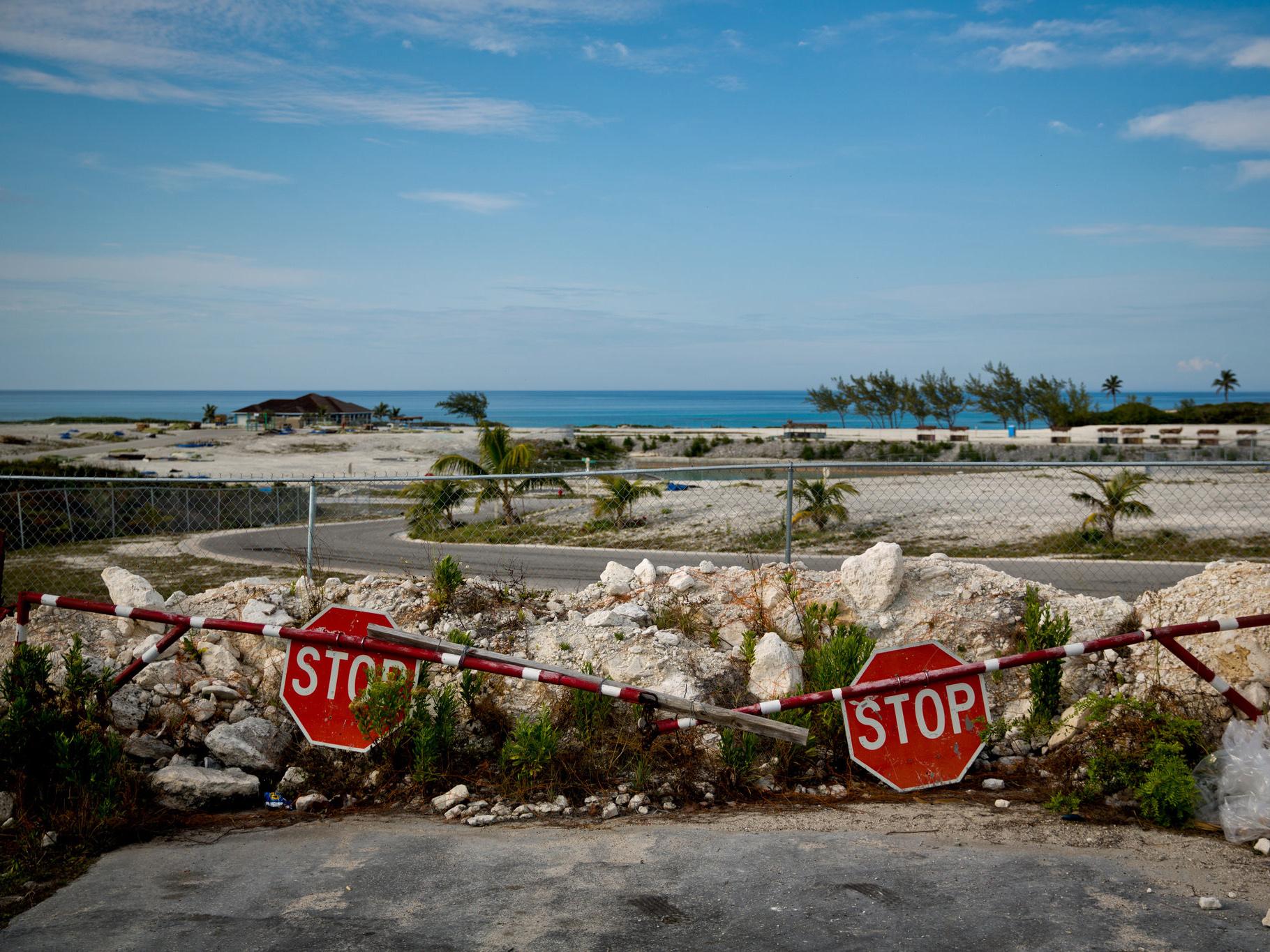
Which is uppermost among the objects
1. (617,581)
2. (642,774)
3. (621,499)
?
(621,499)

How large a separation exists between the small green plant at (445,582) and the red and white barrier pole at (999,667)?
266 centimetres

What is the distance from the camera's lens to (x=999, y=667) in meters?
5.66

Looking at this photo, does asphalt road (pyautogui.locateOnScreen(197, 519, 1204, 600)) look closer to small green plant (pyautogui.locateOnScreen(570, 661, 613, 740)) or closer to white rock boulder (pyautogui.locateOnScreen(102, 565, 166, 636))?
white rock boulder (pyautogui.locateOnScreen(102, 565, 166, 636))

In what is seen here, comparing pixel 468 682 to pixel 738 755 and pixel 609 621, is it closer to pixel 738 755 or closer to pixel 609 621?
pixel 609 621

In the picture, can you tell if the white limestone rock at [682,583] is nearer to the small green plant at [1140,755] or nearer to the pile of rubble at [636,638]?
the pile of rubble at [636,638]

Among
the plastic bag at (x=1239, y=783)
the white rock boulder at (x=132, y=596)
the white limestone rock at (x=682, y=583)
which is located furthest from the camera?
the white limestone rock at (x=682, y=583)

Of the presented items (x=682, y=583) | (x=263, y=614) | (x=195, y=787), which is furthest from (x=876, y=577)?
(x=195, y=787)

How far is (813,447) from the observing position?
50.4m

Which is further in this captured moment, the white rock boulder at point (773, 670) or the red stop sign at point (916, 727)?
the white rock boulder at point (773, 670)

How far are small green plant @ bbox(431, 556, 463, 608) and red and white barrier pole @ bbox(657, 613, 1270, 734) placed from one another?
105 inches

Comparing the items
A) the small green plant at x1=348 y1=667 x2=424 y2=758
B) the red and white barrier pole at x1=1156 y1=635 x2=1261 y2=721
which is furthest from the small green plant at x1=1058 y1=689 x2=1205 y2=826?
the small green plant at x1=348 y1=667 x2=424 y2=758

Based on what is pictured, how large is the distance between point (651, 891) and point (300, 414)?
82916 millimetres

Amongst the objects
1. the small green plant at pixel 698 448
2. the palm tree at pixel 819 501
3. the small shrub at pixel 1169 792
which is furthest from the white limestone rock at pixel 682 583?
the small green plant at pixel 698 448

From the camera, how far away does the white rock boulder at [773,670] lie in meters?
6.98
